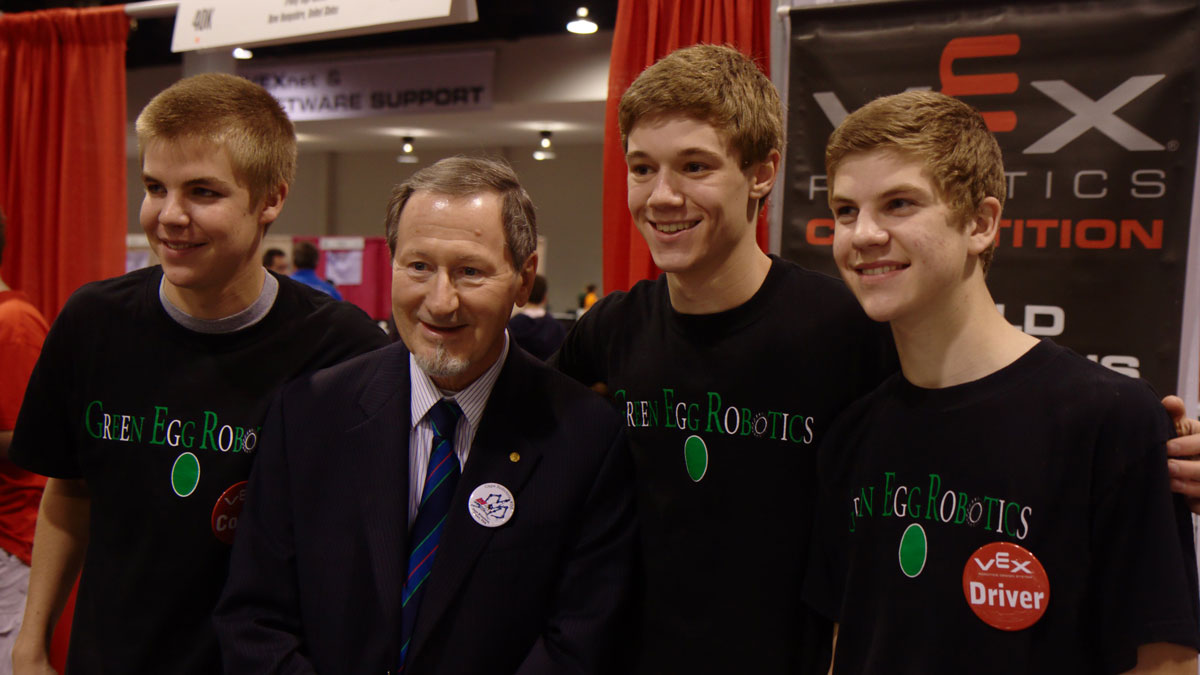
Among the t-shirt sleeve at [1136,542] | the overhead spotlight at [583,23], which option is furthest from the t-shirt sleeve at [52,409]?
the overhead spotlight at [583,23]

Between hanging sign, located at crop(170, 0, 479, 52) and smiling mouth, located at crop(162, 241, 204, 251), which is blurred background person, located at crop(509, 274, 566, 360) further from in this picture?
smiling mouth, located at crop(162, 241, 204, 251)

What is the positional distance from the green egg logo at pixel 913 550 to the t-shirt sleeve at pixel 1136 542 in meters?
0.24

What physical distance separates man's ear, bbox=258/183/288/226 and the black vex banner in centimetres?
177

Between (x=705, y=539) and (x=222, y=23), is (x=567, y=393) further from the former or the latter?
(x=222, y=23)

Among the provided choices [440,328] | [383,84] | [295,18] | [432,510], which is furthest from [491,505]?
[383,84]

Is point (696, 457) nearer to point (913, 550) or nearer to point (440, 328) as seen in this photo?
point (913, 550)

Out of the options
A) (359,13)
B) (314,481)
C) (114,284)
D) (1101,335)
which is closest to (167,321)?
(114,284)

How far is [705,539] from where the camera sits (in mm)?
1585

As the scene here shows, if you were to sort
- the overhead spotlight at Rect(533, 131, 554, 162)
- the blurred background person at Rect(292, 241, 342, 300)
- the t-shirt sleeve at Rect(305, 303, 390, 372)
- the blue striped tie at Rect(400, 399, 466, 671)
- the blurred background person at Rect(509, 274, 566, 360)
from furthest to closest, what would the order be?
the overhead spotlight at Rect(533, 131, 554, 162)
the blurred background person at Rect(292, 241, 342, 300)
the blurred background person at Rect(509, 274, 566, 360)
the t-shirt sleeve at Rect(305, 303, 390, 372)
the blue striped tie at Rect(400, 399, 466, 671)

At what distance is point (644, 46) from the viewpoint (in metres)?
3.00

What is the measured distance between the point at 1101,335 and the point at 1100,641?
156cm

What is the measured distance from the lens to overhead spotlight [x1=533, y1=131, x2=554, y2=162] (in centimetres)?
1154

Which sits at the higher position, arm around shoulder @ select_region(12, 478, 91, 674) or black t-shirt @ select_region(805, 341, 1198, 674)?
black t-shirt @ select_region(805, 341, 1198, 674)

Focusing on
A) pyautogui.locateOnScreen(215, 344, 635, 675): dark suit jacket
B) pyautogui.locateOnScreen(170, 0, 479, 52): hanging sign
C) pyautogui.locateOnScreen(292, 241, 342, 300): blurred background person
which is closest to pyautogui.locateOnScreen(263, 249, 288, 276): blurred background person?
pyautogui.locateOnScreen(292, 241, 342, 300): blurred background person
